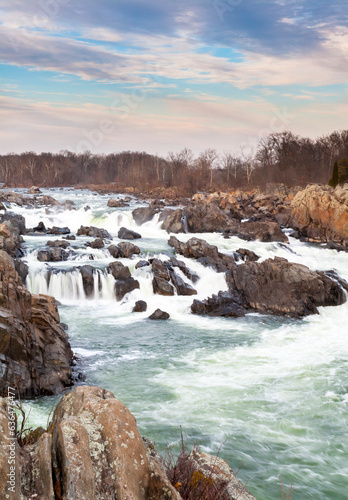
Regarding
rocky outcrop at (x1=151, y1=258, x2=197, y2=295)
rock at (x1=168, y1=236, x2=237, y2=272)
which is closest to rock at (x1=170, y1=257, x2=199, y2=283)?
rocky outcrop at (x1=151, y1=258, x2=197, y2=295)

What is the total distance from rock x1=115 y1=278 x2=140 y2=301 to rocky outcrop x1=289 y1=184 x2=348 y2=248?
56.2 feet

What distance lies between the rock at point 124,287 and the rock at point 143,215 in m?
15.1

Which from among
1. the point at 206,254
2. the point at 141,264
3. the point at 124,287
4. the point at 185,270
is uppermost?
the point at 206,254

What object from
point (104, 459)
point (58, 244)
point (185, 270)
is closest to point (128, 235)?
point (58, 244)

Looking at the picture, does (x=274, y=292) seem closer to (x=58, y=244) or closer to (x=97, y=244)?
(x=97, y=244)

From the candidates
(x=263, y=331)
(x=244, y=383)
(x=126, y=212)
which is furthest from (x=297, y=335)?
(x=126, y=212)

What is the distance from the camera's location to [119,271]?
2177cm

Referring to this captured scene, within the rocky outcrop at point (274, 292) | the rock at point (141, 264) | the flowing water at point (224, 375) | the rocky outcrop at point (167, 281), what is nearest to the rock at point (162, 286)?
the rocky outcrop at point (167, 281)

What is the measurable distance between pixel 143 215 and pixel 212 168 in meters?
49.0

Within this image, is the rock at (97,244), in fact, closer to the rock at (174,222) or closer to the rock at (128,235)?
the rock at (128,235)

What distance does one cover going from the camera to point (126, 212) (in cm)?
3784

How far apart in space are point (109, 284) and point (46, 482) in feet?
57.7

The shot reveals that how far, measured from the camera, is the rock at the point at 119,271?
21.7 m

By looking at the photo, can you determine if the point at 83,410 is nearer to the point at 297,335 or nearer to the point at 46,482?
the point at 46,482
